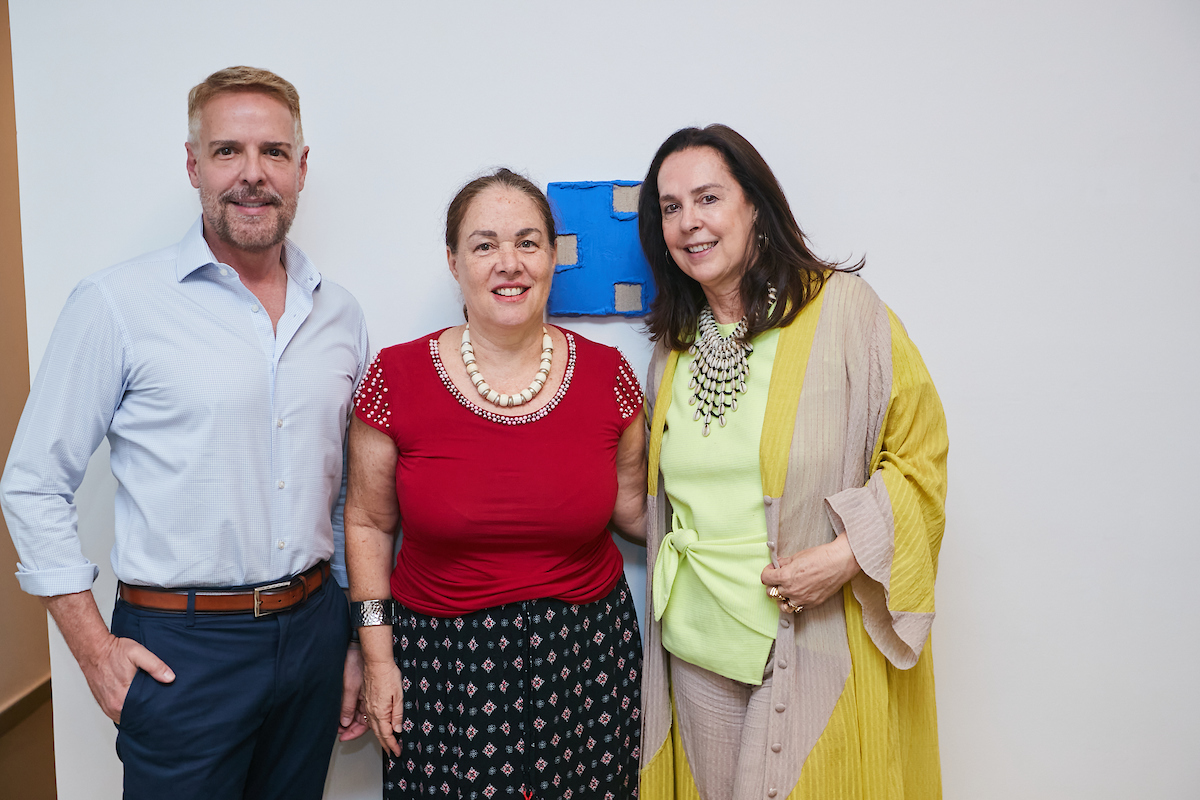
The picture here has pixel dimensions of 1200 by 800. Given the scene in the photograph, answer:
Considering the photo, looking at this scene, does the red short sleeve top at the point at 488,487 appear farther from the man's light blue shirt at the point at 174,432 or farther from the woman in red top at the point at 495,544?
the man's light blue shirt at the point at 174,432

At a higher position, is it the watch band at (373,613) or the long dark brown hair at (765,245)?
the long dark brown hair at (765,245)

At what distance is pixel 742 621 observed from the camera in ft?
4.70

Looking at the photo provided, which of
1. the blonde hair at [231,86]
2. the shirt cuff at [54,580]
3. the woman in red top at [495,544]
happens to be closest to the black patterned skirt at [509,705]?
the woman in red top at [495,544]

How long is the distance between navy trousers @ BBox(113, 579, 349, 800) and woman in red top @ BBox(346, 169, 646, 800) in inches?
4.8

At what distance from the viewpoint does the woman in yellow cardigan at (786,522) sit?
55.6 inches

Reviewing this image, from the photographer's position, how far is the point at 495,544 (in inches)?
58.6

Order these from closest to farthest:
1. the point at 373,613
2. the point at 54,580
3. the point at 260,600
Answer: the point at 54,580, the point at 260,600, the point at 373,613

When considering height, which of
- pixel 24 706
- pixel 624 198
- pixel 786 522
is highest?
pixel 624 198

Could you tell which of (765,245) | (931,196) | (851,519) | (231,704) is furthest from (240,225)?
(931,196)

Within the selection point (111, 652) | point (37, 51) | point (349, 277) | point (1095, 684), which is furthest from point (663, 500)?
point (37, 51)

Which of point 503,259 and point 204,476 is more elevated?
point 503,259

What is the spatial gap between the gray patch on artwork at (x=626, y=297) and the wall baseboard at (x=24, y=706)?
3.16 metres

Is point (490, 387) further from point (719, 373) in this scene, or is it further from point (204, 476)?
point (204, 476)

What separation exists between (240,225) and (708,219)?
39.2 inches
